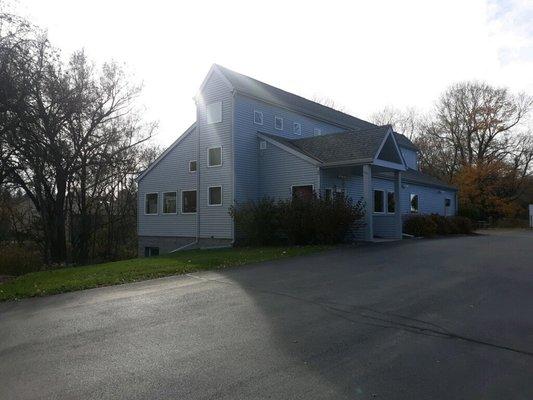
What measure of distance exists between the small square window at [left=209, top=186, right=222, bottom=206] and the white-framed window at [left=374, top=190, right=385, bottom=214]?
8597mm

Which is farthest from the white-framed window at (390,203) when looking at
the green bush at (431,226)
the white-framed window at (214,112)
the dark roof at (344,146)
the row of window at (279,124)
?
the white-framed window at (214,112)

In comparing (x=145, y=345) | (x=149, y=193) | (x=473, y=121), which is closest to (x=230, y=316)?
(x=145, y=345)

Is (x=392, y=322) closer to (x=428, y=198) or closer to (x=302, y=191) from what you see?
(x=302, y=191)

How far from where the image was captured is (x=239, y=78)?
24734 millimetres

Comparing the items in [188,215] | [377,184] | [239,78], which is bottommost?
[188,215]

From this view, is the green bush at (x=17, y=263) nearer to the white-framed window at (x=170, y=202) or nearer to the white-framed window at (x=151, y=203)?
the white-framed window at (x=170, y=202)

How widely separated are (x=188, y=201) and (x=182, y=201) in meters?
0.46

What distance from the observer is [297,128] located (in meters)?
26.6

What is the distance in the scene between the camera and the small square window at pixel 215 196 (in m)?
23.3

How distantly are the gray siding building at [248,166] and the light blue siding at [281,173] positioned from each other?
0.05 metres

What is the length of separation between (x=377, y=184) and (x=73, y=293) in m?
18.8

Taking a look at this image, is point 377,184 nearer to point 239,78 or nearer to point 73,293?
point 239,78

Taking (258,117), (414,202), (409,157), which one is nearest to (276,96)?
(258,117)

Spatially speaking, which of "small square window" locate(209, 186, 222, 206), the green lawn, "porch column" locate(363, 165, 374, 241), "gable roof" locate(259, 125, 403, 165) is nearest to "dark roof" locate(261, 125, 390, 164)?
"gable roof" locate(259, 125, 403, 165)
